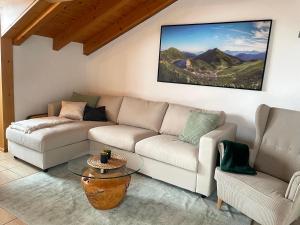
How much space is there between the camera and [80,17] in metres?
3.57

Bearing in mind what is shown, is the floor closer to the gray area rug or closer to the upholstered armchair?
the gray area rug

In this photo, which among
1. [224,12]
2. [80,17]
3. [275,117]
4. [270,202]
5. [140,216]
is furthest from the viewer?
[80,17]

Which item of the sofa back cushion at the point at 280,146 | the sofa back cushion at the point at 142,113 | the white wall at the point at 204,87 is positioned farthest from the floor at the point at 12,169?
the sofa back cushion at the point at 280,146

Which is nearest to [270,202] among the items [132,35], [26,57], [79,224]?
[79,224]

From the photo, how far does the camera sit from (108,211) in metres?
2.17

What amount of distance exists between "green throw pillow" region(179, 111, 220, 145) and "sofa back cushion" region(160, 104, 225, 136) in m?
0.18

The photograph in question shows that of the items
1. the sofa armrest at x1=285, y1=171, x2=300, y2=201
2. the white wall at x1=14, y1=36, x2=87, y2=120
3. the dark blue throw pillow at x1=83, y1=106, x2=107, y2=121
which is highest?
the white wall at x1=14, y1=36, x2=87, y2=120

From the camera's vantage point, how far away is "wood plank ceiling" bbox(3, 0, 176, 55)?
116 inches

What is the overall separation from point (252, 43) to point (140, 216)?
7.84 ft

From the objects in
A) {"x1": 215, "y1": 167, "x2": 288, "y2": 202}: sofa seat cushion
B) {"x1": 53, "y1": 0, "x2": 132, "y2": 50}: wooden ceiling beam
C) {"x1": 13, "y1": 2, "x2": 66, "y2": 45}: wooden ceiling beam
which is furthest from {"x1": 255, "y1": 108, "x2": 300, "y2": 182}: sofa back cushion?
{"x1": 13, "y1": 2, "x2": 66, "y2": 45}: wooden ceiling beam

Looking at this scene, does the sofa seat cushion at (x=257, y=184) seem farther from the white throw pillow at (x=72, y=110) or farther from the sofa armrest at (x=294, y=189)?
the white throw pillow at (x=72, y=110)

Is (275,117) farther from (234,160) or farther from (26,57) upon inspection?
(26,57)

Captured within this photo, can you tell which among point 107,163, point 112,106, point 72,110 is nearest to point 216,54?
point 112,106

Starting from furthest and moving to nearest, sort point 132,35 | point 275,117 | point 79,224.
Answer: point 132,35 → point 275,117 → point 79,224
